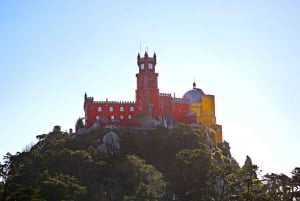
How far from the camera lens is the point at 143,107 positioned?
97.9 meters

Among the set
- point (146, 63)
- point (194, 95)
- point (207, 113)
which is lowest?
point (207, 113)

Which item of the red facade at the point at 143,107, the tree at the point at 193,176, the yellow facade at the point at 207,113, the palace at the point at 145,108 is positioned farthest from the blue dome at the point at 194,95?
the tree at the point at 193,176

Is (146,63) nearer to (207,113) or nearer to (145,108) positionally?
(145,108)

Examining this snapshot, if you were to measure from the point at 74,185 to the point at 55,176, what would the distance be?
3.38 meters

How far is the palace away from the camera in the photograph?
96875 mm

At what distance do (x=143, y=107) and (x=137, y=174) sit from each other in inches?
921

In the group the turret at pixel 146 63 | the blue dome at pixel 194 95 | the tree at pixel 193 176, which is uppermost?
the turret at pixel 146 63

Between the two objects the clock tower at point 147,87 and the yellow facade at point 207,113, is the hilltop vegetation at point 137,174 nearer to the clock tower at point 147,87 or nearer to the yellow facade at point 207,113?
the clock tower at point 147,87

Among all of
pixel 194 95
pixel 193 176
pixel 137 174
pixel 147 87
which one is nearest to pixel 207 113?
pixel 194 95

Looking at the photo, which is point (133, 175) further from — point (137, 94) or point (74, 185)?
point (137, 94)

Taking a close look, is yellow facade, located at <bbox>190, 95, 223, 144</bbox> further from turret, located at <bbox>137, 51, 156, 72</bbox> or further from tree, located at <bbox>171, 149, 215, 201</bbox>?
tree, located at <bbox>171, 149, 215, 201</bbox>

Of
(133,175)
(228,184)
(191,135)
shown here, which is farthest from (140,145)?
(228,184)

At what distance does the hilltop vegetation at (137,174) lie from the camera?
6944cm

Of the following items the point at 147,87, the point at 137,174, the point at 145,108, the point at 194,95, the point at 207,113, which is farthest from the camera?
the point at 194,95
